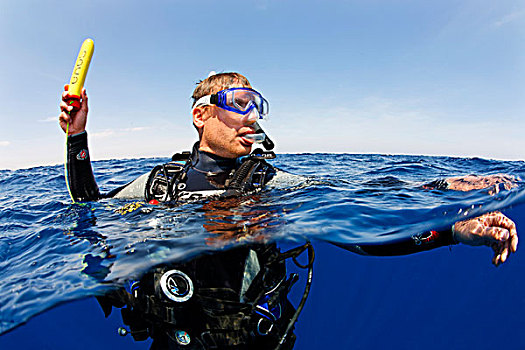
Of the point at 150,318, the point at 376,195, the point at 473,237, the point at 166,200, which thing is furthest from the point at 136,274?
the point at 376,195

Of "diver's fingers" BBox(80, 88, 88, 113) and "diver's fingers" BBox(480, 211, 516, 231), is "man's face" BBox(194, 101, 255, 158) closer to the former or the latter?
"diver's fingers" BBox(80, 88, 88, 113)

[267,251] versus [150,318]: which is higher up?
[267,251]

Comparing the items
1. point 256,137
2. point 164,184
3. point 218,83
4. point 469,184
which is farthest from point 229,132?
point 469,184

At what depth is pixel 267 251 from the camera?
2.67 m

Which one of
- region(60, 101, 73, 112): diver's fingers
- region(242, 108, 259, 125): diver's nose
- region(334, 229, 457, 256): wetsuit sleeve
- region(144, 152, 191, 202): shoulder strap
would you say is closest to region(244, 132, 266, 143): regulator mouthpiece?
region(242, 108, 259, 125): diver's nose

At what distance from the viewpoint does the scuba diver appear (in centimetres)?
221

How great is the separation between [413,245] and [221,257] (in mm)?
1906

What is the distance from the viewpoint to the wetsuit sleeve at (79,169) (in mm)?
2854

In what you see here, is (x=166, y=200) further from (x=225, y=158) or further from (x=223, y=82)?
(x=223, y=82)

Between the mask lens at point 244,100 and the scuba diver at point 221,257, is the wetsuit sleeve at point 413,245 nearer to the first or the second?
the scuba diver at point 221,257

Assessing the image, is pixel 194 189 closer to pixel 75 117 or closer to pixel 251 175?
pixel 251 175

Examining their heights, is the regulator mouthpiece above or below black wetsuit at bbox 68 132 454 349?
above

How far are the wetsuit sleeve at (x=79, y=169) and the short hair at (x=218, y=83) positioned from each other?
1477mm

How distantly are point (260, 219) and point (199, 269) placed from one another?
80 cm
